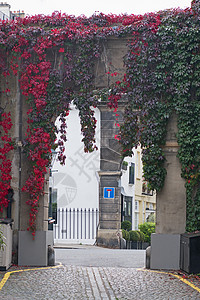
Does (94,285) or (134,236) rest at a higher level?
(94,285)

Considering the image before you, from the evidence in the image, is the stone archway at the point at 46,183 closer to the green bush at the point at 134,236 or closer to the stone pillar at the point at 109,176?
the stone pillar at the point at 109,176

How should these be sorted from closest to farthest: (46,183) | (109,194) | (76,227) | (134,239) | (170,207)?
(170,207) → (46,183) → (109,194) → (134,239) → (76,227)

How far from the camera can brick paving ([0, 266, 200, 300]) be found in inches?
430

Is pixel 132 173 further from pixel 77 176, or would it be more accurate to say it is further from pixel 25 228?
pixel 25 228

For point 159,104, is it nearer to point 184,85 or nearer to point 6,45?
point 184,85

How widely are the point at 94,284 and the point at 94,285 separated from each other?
12 cm

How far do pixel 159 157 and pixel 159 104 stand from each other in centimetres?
121

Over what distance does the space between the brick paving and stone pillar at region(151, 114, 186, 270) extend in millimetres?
764

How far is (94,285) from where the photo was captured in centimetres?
1203

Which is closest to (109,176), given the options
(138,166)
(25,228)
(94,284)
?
(25,228)

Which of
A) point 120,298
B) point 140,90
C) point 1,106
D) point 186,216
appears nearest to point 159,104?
point 140,90

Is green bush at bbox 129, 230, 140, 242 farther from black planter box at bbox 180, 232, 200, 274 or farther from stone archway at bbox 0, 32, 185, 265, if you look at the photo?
black planter box at bbox 180, 232, 200, 274

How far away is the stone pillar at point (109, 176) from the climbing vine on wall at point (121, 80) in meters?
11.6

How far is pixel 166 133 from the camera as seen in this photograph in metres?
15.5
